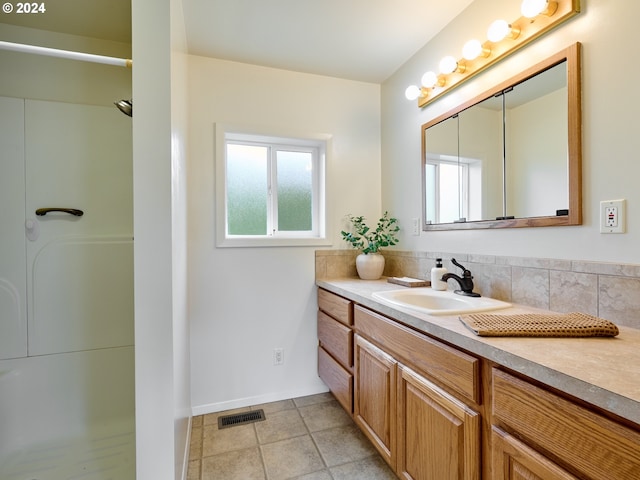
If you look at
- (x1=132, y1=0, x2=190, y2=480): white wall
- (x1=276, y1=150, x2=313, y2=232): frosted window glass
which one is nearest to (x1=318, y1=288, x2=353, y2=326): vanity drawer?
(x1=276, y1=150, x2=313, y2=232): frosted window glass

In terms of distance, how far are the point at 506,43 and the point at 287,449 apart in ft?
7.57

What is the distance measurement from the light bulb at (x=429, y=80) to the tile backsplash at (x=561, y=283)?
1002 millimetres

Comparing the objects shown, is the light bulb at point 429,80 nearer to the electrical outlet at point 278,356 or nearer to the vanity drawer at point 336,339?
the vanity drawer at point 336,339

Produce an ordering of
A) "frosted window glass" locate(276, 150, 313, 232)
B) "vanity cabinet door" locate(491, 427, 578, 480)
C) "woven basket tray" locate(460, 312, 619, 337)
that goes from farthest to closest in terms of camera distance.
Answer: "frosted window glass" locate(276, 150, 313, 232), "woven basket tray" locate(460, 312, 619, 337), "vanity cabinet door" locate(491, 427, 578, 480)

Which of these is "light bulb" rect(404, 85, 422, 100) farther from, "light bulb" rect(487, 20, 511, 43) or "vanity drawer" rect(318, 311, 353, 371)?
"vanity drawer" rect(318, 311, 353, 371)

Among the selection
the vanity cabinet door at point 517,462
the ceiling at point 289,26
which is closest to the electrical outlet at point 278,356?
the vanity cabinet door at point 517,462

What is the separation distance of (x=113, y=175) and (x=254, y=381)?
5.25 ft

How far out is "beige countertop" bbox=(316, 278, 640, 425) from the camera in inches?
22.2

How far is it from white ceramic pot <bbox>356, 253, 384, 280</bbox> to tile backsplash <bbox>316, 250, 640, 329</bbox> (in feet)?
1.40

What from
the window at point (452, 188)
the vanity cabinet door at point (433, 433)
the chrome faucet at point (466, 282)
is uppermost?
the window at point (452, 188)

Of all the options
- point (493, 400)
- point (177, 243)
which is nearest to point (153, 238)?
point (177, 243)

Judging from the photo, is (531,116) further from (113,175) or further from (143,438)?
(113,175)

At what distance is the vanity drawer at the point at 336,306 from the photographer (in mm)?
1721

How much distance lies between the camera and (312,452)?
1.63m
